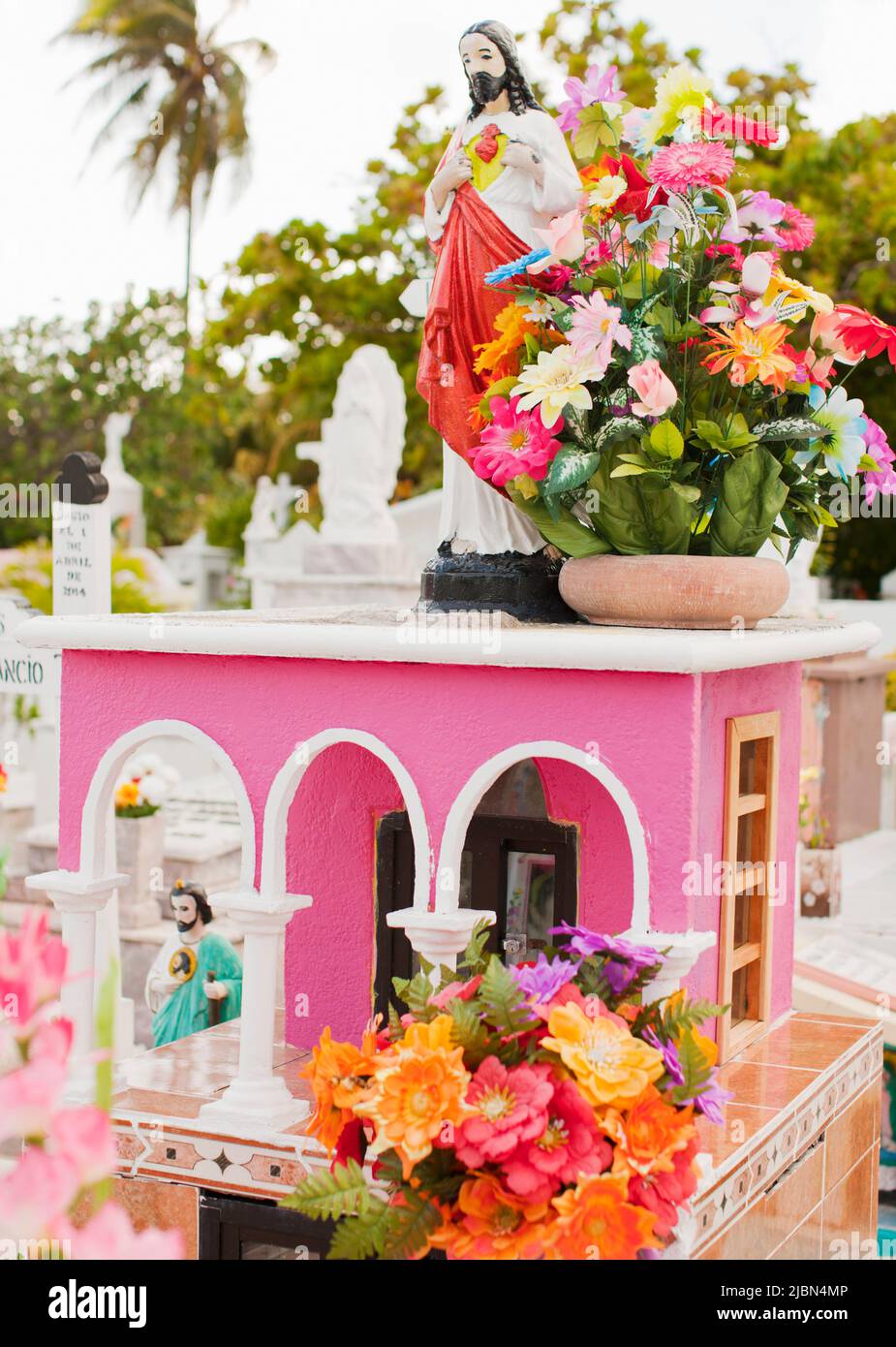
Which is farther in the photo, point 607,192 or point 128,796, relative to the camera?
point 128,796

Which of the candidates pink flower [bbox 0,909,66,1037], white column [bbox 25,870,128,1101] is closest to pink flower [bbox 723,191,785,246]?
white column [bbox 25,870,128,1101]

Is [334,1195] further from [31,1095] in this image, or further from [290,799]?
[31,1095]

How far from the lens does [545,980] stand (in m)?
3.37

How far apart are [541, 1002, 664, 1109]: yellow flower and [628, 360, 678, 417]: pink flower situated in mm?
1619

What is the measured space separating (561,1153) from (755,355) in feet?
6.96

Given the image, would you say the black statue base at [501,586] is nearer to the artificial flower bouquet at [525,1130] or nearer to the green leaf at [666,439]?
the green leaf at [666,439]

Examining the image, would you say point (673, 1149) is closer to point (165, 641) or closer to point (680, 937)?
point (680, 937)

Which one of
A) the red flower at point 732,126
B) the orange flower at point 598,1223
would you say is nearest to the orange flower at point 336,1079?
the orange flower at point 598,1223

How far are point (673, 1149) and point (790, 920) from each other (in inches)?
82.7

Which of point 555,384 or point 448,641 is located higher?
point 555,384

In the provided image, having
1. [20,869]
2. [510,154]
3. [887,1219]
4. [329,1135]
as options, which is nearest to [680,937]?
[329,1135]

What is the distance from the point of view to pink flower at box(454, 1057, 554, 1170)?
3082 mm

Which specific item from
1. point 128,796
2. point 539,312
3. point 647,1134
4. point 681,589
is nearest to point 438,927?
point 647,1134

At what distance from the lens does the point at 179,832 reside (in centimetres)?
1124
